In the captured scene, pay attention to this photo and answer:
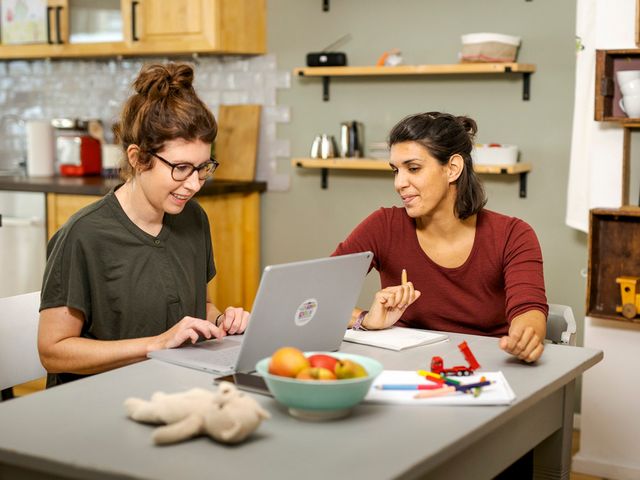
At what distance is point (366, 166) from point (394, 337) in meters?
1.92

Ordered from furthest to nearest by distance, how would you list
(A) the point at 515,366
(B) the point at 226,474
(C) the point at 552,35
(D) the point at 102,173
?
(D) the point at 102,173 < (C) the point at 552,35 < (A) the point at 515,366 < (B) the point at 226,474

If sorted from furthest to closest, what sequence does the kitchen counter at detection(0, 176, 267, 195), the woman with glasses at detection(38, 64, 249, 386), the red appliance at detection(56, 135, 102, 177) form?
the red appliance at detection(56, 135, 102, 177) < the kitchen counter at detection(0, 176, 267, 195) < the woman with glasses at detection(38, 64, 249, 386)

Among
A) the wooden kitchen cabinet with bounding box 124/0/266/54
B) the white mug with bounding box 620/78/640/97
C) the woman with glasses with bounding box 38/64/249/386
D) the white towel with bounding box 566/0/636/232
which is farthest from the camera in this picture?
the wooden kitchen cabinet with bounding box 124/0/266/54

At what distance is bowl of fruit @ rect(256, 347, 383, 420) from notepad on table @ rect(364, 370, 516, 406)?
0.36 ft

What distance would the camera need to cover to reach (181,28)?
4375mm

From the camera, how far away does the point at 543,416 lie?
194 centimetres

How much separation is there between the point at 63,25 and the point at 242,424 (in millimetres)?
3798

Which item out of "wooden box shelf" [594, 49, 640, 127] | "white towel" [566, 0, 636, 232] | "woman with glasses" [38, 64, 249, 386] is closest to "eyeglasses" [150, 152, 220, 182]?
"woman with glasses" [38, 64, 249, 386]

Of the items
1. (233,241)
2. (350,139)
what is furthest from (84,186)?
(350,139)

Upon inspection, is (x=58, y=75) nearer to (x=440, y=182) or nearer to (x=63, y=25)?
(x=63, y=25)

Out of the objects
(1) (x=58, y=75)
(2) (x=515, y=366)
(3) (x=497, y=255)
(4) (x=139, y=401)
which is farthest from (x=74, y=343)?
(1) (x=58, y=75)

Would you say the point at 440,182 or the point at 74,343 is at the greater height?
the point at 440,182

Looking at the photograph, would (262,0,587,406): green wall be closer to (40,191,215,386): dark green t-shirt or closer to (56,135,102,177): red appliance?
(56,135,102,177): red appliance

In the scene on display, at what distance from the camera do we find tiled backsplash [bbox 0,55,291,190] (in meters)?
4.57
